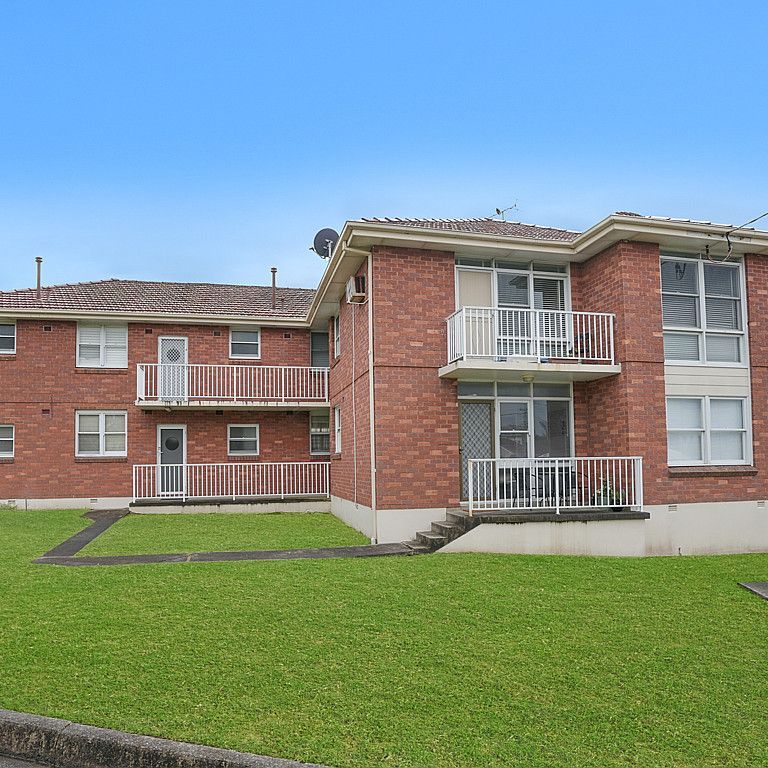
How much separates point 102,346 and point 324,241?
6.76m

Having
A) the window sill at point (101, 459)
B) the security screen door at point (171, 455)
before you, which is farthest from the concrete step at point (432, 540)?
the window sill at point (101, 459)

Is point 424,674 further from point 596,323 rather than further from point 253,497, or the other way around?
point 253,497

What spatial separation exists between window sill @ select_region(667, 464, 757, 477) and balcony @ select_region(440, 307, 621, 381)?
2067 millimetres

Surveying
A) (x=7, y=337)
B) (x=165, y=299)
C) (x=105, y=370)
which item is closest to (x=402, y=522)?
(x=105, y=370)

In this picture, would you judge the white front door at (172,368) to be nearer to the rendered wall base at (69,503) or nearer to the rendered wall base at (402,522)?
the rendered wall base at (69,503)

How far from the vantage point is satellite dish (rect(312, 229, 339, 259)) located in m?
17.5

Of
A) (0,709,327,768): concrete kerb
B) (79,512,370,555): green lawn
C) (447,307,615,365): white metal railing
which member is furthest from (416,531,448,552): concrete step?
(0,709,327,768): concrete kerb

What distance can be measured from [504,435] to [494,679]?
7.79 meters

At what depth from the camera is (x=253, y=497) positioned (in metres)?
17.8

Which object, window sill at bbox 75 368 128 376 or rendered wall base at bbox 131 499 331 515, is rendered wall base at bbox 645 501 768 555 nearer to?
rendered wall base at bbox 131 499 331 515

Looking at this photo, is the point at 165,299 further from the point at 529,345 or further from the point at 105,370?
the point at 529,345

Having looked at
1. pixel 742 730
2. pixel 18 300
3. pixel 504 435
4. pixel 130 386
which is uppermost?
pixel 18 300

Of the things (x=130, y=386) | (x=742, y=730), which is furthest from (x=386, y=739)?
(x=130, y=386)

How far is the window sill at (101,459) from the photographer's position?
720 inches
